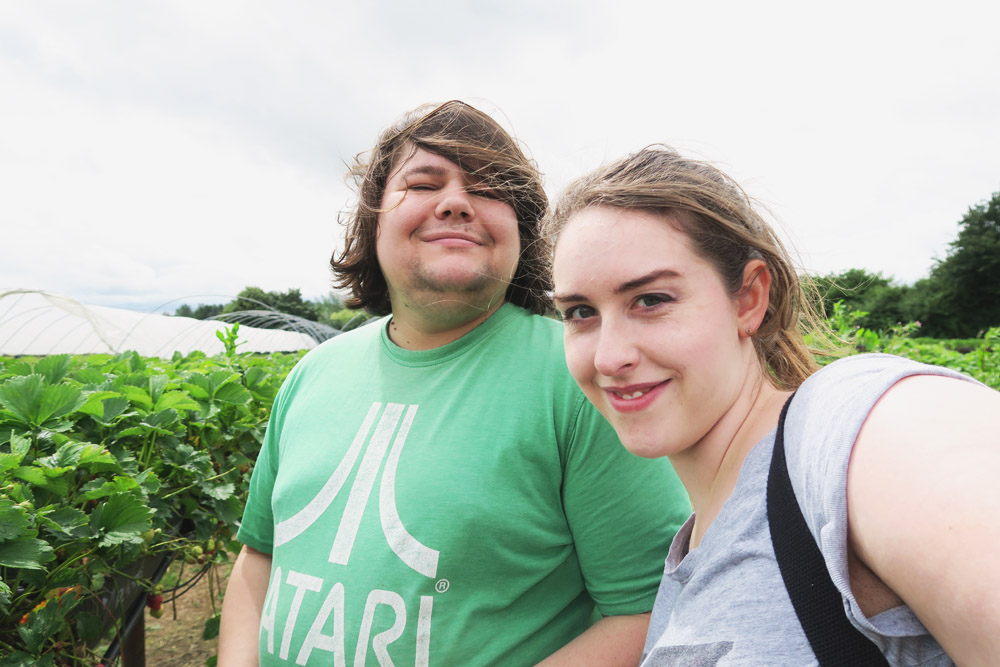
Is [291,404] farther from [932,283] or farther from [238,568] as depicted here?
[932,283]

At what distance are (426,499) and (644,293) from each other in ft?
2.57

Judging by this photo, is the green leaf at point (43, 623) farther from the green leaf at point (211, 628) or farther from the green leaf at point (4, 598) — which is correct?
the green leaf at point (211, 628)

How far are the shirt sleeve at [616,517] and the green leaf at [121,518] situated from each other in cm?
107

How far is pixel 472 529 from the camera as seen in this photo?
142 centimetres

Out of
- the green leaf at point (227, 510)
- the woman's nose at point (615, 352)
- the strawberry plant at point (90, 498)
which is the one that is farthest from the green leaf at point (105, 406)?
the woman's nose at point (615, 352)

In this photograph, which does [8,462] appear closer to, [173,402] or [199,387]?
[173,402]

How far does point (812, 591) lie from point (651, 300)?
0.55 metres

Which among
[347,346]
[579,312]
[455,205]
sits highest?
[455,205]

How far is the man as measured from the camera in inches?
55.7

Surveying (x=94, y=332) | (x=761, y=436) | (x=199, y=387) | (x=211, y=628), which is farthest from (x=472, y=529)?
(x=94, y=332)

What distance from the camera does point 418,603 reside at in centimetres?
140

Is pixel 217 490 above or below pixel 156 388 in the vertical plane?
below

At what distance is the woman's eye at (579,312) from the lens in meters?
1.23

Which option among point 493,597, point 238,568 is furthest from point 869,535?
point 238,568
